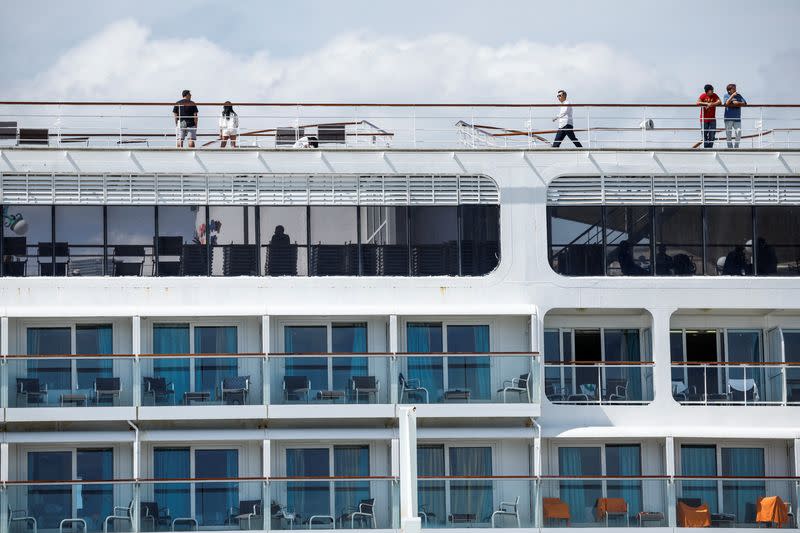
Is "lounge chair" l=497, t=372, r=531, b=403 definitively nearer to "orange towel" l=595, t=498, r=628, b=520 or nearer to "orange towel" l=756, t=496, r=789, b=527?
"orange towel" l=595, t=498, r=628, b=520

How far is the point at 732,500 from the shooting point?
1506 inches

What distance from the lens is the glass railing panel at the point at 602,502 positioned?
38.1 metres

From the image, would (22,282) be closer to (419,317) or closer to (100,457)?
(100,457)

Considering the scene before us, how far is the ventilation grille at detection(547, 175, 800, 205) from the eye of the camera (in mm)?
40375

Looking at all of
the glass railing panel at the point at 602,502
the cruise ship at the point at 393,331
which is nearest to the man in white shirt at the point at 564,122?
the cruise ship at the point at 393,331

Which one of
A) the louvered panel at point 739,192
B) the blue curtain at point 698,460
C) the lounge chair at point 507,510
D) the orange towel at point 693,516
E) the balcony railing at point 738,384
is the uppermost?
the louvered panel at point 739,192

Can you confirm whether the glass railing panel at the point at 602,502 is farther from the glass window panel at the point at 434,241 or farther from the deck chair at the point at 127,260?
the deck chair at the point at 127,260

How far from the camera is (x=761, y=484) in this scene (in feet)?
126

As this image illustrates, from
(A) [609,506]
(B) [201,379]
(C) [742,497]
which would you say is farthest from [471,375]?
(C) [742,497]

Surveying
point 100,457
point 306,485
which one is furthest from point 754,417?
point 100,457

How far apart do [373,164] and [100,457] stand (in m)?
8.09

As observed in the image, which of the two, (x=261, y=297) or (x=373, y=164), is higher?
(x=373, y=164)

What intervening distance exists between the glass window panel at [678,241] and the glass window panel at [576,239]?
1.25 meters

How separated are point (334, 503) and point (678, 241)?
30.0 ft
